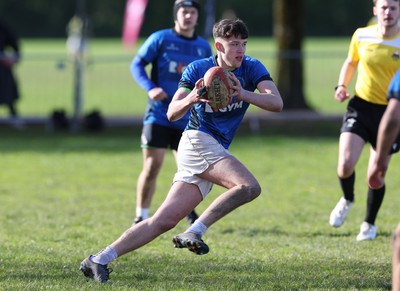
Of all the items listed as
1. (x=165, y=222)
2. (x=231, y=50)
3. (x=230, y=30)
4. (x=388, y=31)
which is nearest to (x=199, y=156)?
(x=165, y=222)

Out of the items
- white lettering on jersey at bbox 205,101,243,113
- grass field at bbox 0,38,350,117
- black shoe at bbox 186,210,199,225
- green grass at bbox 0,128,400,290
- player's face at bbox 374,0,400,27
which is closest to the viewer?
white lettering on jersey at bbox 205,101,243,113

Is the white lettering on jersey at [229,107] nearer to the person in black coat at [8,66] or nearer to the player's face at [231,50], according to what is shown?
the player's face at [231,50]

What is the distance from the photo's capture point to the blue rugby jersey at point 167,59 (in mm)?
9195

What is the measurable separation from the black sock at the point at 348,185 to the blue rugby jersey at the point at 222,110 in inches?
97.3

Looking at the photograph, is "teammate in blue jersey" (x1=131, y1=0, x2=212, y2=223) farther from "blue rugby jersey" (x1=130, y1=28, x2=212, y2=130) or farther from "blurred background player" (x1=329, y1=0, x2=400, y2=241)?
"blurred background player" (x1=329, y1=0, x2=400, y2=241)

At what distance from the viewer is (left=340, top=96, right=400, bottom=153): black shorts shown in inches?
335

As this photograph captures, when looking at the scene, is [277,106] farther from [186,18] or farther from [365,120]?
[186,18]

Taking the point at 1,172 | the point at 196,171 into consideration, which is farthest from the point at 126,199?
the point at 196,171

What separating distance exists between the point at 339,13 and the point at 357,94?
52.5 meters

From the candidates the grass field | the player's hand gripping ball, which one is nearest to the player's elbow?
the player's hand gripping ball

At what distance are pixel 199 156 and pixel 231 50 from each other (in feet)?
2.54

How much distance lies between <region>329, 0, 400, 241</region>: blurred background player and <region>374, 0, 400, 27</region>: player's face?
0.05 feet

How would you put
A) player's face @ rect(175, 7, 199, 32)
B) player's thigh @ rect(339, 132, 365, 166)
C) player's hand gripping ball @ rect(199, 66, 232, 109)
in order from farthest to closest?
player's face @ rect(175, 7, 199, 32) < player's thigh @ rect(339, 132, 365, 166) < player's hand gripping ball @ rect(199, 66, 232, 109)

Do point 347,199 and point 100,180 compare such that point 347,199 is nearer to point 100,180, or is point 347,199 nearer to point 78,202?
point 78,202
